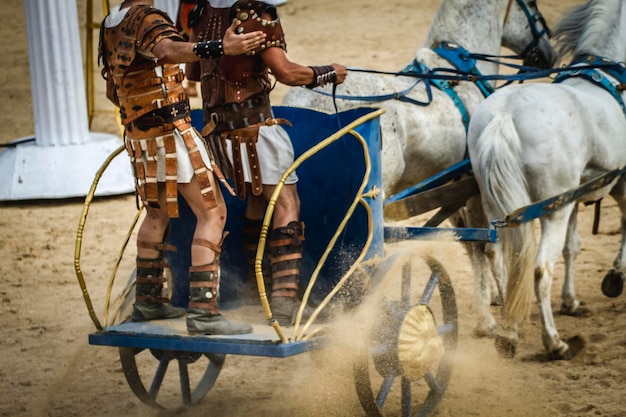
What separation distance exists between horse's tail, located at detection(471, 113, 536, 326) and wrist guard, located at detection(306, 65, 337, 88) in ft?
4.30

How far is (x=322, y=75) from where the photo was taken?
386 cm

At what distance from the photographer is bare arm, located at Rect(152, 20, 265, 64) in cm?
352

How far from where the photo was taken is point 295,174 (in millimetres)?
4145

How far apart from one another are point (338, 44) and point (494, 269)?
8.32 meters

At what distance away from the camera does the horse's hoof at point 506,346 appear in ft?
16.6

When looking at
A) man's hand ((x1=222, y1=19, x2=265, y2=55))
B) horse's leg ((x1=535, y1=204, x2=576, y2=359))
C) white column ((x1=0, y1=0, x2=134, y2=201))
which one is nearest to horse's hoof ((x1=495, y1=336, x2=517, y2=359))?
horse's leg ((x1=535, y1=204, x2=576, y2=359))

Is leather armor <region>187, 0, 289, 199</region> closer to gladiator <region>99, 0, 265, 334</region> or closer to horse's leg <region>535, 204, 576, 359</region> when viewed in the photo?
gladiator <region>99, 0, 265, 334</region>

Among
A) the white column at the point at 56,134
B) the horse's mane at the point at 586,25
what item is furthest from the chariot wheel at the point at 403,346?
the white column at the point at 56,134

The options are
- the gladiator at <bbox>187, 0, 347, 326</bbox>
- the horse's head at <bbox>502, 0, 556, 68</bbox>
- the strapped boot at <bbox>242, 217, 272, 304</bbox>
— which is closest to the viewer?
the gladiator at <bbox>187, 0, 347, 326</bbox>

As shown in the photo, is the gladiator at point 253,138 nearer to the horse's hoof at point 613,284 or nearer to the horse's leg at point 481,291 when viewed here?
the horse's leg at point 481,291

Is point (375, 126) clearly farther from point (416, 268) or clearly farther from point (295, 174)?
point (416, 268)

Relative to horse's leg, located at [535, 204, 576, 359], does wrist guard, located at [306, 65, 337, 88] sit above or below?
above

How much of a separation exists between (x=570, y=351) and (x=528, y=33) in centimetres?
218

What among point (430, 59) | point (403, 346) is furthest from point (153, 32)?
point (430, 59)
